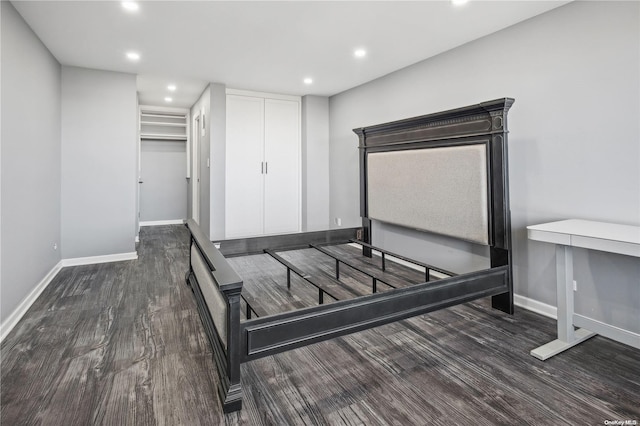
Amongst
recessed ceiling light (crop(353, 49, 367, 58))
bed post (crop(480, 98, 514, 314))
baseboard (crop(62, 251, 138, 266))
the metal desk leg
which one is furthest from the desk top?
baseboard (crop(62, 251, 138, 266))

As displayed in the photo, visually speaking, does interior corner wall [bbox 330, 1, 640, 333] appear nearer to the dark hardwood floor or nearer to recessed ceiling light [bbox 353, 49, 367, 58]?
the dark hardwood floor

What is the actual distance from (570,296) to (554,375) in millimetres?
546

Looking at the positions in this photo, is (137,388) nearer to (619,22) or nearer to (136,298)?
(136,298)

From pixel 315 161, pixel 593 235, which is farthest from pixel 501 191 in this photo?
pixel 315 161

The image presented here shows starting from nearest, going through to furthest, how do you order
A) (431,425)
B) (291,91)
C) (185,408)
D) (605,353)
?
(431,425), (185,408), (605,353), (291,91)

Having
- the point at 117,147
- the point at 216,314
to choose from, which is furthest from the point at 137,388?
the point at 117,147

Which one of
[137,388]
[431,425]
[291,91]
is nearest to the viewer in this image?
[431,425]

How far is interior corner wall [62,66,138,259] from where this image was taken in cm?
392

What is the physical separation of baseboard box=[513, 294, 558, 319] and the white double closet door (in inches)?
136

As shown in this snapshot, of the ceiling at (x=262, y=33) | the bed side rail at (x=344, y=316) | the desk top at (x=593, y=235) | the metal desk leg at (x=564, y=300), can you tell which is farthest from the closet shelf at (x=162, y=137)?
the metal desk leg at (x=564, y=300)

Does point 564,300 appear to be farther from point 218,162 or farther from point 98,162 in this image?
point 98,162

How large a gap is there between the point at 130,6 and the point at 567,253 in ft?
11.4

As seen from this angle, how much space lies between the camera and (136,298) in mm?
2951

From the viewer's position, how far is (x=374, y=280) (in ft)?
9.25
